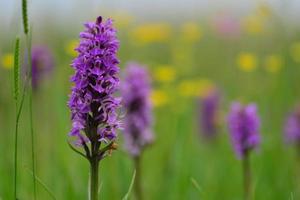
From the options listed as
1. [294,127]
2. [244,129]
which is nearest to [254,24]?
[294,127]

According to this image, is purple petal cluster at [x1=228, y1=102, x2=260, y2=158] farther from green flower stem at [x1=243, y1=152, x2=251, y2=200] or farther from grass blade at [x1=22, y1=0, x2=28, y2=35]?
grass blade at [x1=22, y1=0, x2=28, y2=35]

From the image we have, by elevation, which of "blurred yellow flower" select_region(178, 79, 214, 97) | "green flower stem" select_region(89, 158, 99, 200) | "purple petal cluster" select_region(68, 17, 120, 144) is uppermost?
"purple petal cluster" select_region(68, 17, 120, 144)

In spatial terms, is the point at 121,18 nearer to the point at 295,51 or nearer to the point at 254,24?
the point at 254,24

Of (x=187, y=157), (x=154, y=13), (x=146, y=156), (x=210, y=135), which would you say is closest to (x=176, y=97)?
(x=210, y=135)

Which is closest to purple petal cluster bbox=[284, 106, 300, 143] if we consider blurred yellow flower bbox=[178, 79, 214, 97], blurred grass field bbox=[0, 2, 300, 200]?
blurred grass field bbox=[0, 2, 300, 200]

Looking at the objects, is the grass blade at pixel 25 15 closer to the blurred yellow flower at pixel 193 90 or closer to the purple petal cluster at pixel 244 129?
the purple petal cluster at pixel 244 129

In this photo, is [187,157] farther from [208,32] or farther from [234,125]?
[208,32]
